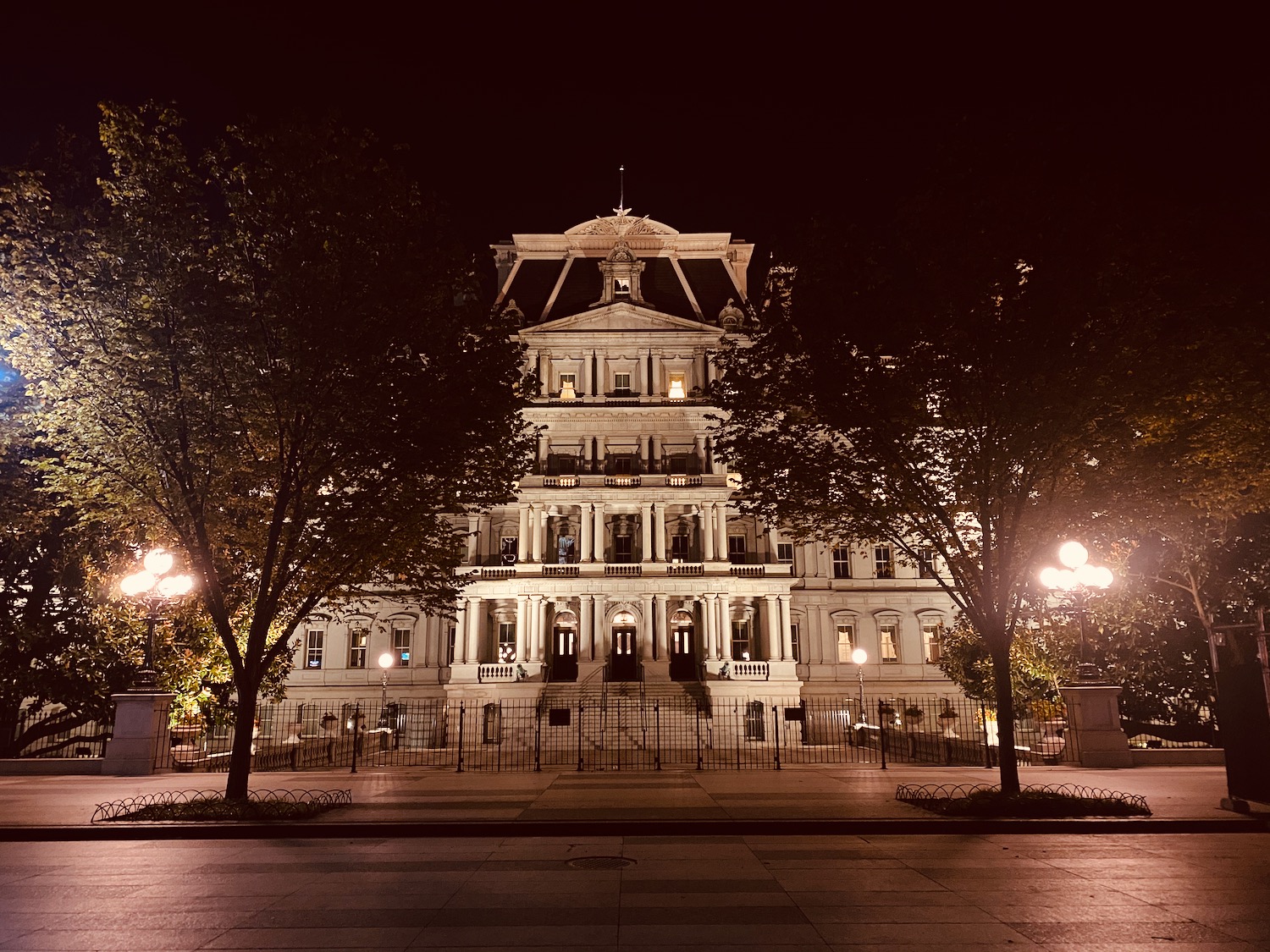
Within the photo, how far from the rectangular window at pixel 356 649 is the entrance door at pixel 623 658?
43.4ft

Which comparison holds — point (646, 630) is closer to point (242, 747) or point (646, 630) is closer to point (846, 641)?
point (846, 641)

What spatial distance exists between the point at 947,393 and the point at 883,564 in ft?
105

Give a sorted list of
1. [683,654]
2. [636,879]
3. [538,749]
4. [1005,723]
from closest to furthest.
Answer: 1. [636,879]
2. [1005,723]
3. [538,749]
4. [683,654]

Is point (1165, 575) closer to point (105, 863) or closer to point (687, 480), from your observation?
point (687, 480)

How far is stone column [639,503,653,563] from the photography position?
4197 centimetres

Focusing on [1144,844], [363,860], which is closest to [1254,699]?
[1144,844]

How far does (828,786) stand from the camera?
18.2 metres

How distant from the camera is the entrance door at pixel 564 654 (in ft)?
137

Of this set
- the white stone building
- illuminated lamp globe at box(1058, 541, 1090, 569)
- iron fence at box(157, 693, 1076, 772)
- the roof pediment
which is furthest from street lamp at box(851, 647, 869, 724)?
illuminated lamp globe at box(1058, 541, 1090, 569)

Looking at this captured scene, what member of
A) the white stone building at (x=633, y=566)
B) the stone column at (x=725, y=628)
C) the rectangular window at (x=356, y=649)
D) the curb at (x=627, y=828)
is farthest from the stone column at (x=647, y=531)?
the curb at (x=627, y=828)

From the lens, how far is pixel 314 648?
149 ft

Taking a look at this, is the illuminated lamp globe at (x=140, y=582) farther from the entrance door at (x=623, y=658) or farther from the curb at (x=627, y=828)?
the entrance door at (x=623, y=658)

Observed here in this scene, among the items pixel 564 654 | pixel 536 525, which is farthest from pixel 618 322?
pixel 564 654

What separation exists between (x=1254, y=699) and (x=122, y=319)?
19617 mm
